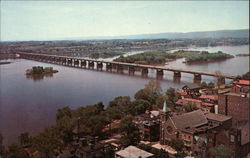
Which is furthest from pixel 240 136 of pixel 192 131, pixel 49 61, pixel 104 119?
pixel 49 61

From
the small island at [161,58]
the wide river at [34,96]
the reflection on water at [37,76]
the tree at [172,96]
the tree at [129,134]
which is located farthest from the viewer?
the small island at [161,58]

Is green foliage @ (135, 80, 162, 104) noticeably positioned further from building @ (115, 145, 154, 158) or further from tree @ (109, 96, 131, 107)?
building @ (115, 145, 154, 158)

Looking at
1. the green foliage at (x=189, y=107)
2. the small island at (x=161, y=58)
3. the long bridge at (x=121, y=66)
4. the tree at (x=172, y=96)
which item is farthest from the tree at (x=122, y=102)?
the small island at (x=161, y=58)

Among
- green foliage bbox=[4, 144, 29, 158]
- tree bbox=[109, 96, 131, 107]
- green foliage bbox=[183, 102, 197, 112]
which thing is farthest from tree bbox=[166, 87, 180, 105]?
green foliage bbox=[4, 144, 29, 158]

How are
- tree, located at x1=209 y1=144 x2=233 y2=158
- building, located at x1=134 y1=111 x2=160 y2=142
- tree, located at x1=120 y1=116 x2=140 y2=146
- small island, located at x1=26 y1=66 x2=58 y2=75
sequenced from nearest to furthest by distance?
tree, located at x1=209 y1=144 x2=233 y2=158 → tree, located at x1=120 y1=116 x2=140 y2=146 → building, located at x1=134 y1=111 x2=160 y2=142 → small island, located at x1=26 y1=66 x2=58 y2=75

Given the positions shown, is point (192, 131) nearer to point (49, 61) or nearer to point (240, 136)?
point (240, 136)

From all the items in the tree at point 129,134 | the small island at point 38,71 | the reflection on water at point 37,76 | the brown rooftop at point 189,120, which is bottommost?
the tree at point 129,134

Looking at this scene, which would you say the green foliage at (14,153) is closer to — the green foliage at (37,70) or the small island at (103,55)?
the green foliage at (37,70)

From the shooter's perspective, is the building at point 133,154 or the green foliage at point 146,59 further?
the green foliage at point 146,59

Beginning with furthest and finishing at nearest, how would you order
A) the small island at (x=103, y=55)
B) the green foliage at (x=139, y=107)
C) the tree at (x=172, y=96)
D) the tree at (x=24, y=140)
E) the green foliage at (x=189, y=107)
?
the small island at (x=103, y=55) → the tree at (x=172, y=96) → the green foliage at (x=139, y=107) → the green foliage at (x=189, y=107) → the tree at (x=24, y=140)
